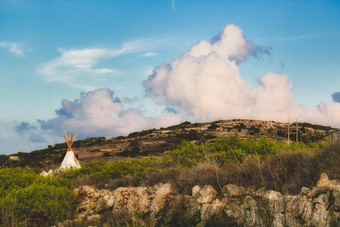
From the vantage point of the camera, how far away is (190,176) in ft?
28.6

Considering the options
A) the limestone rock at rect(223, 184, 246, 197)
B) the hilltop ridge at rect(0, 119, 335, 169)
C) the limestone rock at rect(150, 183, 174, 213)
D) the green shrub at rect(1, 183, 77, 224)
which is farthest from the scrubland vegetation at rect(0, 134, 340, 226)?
the hilltop ridge at rect(0, 119, 335, 169)

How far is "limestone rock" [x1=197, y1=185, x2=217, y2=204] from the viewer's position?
7.12 m

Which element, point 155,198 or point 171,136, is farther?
point 171,136

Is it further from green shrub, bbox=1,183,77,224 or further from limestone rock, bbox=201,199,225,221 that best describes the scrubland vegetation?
limestone rock, bbox=201,199,225,221

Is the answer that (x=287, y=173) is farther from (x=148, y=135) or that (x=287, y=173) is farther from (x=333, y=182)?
(x=148, y=135)

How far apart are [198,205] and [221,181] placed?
1.31 m

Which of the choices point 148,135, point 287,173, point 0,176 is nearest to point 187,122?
point 148,135

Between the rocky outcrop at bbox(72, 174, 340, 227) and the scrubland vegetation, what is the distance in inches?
14.2

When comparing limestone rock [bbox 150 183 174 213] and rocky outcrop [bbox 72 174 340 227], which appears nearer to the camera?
rocky outcrop [bbox 72 174 340 227]

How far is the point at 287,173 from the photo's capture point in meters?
7.91

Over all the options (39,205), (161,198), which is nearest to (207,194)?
(161,198)

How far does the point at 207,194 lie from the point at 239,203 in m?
0.95

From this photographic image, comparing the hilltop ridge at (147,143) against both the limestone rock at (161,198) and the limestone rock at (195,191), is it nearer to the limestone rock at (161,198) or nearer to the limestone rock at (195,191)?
the limestone rock at (161,198)

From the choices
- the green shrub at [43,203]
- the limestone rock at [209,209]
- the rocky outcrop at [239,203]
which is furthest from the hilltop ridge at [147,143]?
the limestone rock at [209,209]
